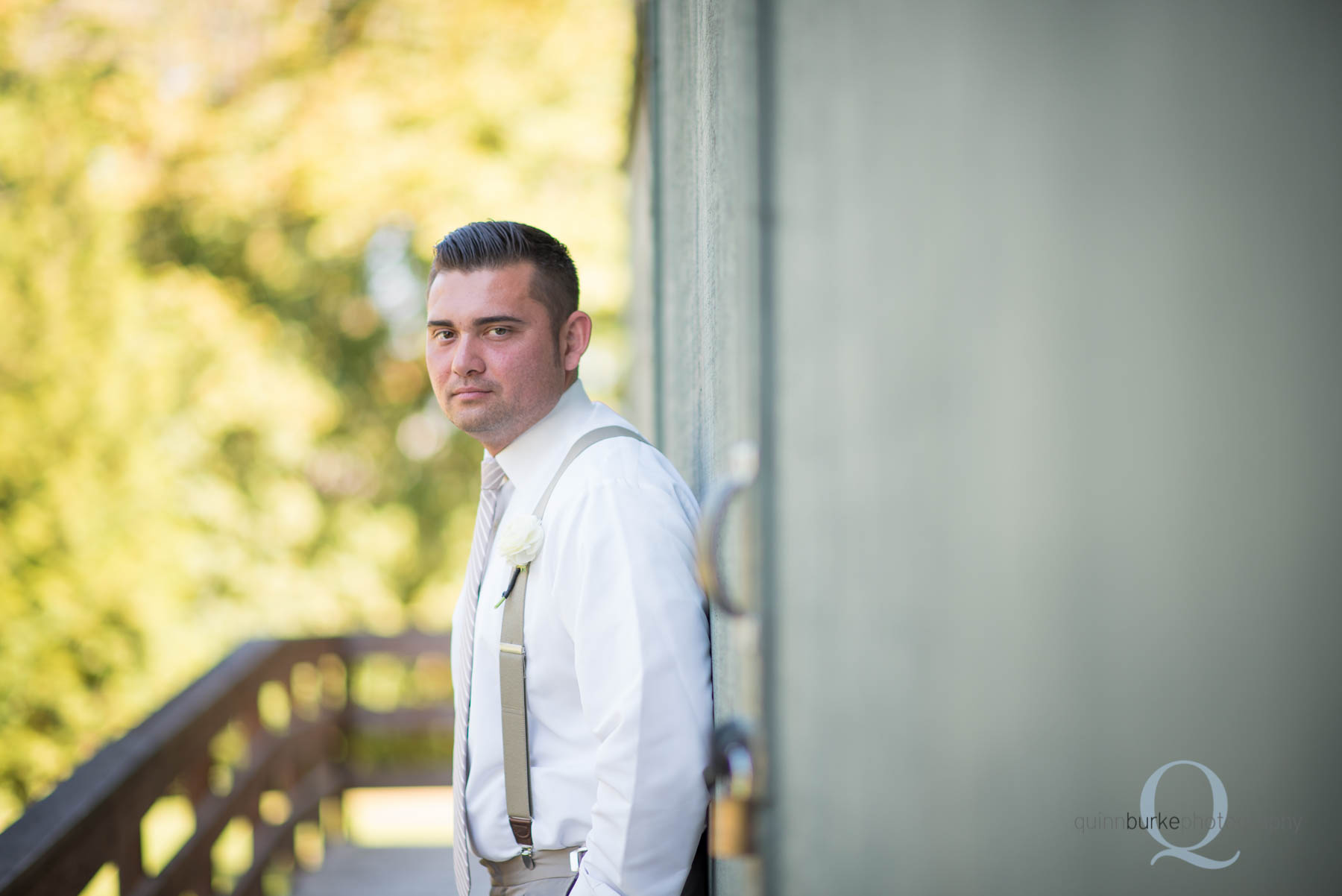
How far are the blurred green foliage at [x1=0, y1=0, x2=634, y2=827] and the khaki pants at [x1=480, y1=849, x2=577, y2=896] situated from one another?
551 centimetres

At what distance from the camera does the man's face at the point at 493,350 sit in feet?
5.64

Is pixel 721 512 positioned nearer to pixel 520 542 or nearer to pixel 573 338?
pixel 520 542

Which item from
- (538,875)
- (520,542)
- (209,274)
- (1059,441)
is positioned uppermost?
(209,274)

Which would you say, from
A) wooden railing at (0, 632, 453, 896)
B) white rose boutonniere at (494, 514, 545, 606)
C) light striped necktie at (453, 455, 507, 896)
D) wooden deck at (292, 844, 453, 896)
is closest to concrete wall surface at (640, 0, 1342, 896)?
white rose boutonniere at (494, 514, 545, 606)

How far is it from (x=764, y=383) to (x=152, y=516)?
24.8 feet

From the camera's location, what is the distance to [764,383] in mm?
938

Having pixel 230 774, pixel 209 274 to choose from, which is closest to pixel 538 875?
pixel 230 774

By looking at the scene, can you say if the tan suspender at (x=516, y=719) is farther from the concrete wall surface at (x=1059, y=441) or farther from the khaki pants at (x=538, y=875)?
the concrete wall surface at (x=1059, y=441)

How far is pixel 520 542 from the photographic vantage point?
1490mm

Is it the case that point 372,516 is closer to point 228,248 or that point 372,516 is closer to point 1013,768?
point 228,248

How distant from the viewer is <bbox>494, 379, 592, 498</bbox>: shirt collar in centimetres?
174

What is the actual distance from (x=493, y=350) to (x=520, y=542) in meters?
0.42

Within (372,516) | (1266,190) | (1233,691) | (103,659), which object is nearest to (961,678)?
(1233,691)

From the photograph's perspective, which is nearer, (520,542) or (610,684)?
(610,684)
